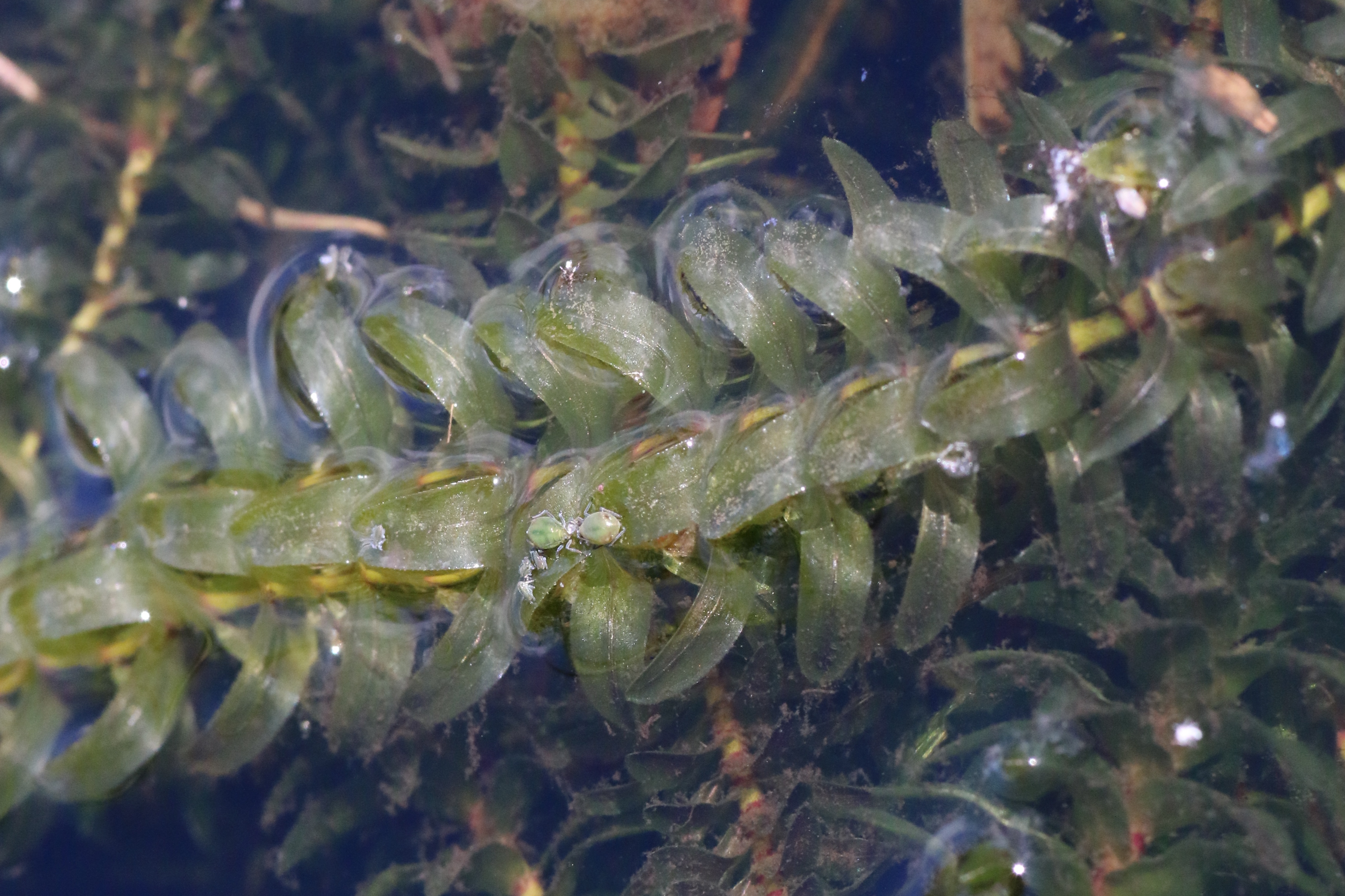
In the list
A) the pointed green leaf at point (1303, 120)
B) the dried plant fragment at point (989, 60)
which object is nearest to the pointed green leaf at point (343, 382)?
the dried plant fragment at point (989, 60)

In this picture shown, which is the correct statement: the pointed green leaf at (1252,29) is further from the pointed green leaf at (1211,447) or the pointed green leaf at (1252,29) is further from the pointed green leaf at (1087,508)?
the pointed green leaf at (1087,508)

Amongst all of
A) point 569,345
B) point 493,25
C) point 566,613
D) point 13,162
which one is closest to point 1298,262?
point 569,345

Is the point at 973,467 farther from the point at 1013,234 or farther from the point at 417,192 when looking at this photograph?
the point at 417,192

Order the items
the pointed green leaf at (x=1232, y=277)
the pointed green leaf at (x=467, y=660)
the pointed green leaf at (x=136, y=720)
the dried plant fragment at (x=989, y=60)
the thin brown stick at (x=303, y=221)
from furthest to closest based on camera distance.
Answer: the thin brown stick at (x=303, y=221)
the pointed green leaf at (x=136, y=720)
the dried plant fragment at (x=989, y=60)
the pointed green leaf at (x=467, y=660)
the pointed green leaf at (x=1232, y=277)

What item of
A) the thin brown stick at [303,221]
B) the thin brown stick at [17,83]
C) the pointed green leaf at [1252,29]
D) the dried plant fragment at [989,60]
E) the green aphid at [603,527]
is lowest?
the green aphid at [603,527]

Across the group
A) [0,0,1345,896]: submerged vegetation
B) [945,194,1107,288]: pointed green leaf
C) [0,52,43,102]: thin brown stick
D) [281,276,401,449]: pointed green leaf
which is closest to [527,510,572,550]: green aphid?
[0,0,1345,896]: submerged vegetation

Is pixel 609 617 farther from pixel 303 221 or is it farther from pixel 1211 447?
pixel 303 221
